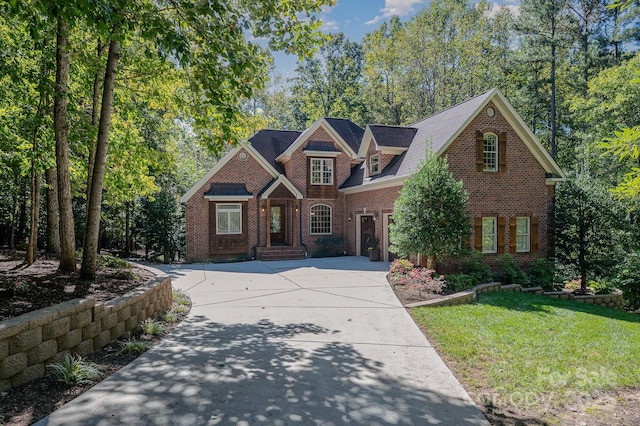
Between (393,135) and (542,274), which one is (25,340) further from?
(393,135)

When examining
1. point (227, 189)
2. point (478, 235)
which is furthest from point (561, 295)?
point (227, 189)

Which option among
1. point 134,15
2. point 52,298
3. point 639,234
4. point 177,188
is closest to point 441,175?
point 639,234

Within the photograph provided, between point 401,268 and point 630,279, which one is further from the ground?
point 401,268

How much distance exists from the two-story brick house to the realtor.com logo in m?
9.06

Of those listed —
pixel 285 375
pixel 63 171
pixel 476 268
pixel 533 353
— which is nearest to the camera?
pixel 285 375

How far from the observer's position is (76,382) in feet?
14.0

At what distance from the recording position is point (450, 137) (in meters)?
13.8

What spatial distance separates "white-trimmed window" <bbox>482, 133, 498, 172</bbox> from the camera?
1452 cm

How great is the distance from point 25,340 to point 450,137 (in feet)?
42.5

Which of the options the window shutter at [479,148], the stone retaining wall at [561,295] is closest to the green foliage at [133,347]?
the stone retaining wall at [561,295]

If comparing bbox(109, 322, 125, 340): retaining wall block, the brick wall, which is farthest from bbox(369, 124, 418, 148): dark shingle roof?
bbox(109, 322, 125, 340): retaining wall block

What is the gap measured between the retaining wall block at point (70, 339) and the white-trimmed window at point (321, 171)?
16247 mm

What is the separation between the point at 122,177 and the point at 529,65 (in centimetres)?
2550

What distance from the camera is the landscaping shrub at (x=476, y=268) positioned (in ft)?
42.8
